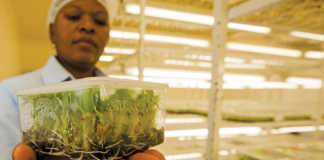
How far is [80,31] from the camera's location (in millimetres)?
550

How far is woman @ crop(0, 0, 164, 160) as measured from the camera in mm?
528

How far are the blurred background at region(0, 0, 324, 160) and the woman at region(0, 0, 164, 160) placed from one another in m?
0.32

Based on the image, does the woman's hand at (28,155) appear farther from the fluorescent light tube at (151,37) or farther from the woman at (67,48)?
the fluorescent light tube at (151,37)

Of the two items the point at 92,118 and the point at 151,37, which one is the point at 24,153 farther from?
the point at 151,37

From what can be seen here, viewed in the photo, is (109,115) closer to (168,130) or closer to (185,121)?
(168,130)

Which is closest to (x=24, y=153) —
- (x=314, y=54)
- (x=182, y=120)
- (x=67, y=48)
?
(x=67, y=48)

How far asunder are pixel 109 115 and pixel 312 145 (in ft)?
5.30

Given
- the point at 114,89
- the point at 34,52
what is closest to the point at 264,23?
the point at 114,89

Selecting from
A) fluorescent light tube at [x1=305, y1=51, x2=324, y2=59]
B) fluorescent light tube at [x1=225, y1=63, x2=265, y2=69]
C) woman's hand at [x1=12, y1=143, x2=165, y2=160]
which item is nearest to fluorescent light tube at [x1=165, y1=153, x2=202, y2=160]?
fluorescent light tube at [x1=225, y1=63, x2=265, y2=69]

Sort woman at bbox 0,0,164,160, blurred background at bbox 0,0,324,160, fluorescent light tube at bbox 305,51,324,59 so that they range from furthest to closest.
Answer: fluorescent light tube at bbox 305,51,324,59 → blurred background at bbox 0,0,324,160 → woman at bbox 0,0,164,160

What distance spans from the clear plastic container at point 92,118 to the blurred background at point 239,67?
267mm

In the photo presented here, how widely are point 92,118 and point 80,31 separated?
0.40m

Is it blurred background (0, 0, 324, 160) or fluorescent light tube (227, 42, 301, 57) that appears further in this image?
fluorescent light tube (227, 42, 301, 57)

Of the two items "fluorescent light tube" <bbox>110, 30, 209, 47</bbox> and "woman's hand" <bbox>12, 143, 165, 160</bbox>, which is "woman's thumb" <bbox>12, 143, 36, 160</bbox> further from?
"fluorescent light tube" <bbox>110, 30, 209, 47</bbox>
